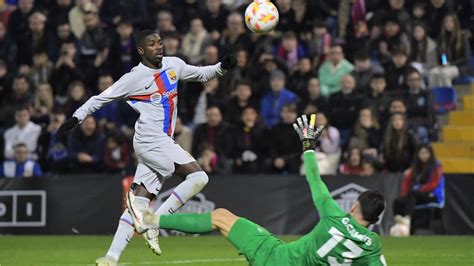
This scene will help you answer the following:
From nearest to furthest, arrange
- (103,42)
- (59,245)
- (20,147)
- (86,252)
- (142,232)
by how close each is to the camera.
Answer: (142,232)
(86,252)
(59,245)
(20,147)
(103,42)

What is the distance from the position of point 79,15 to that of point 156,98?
11.9 m

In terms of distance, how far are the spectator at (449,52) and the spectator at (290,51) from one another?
8.36 feet

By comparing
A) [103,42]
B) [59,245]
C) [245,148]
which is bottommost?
[59,245]

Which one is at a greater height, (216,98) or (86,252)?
(216,98)

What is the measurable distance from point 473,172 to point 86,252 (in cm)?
732

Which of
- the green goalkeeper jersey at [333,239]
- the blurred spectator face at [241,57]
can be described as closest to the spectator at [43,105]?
the blurred spectator face at [241,57]

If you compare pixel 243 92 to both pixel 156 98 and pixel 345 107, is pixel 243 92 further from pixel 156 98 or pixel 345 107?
pixel 156 98

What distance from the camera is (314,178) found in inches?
368

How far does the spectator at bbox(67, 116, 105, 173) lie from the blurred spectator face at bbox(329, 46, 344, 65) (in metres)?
4.41

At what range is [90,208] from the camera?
18922 mm

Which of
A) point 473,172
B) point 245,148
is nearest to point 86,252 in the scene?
point 245,148

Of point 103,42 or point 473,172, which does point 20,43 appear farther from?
point 473,172

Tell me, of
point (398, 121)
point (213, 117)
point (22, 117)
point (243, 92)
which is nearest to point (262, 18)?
point (398, 121)

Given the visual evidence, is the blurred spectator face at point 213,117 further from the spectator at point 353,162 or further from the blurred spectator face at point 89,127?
the spectator at point 353,162
